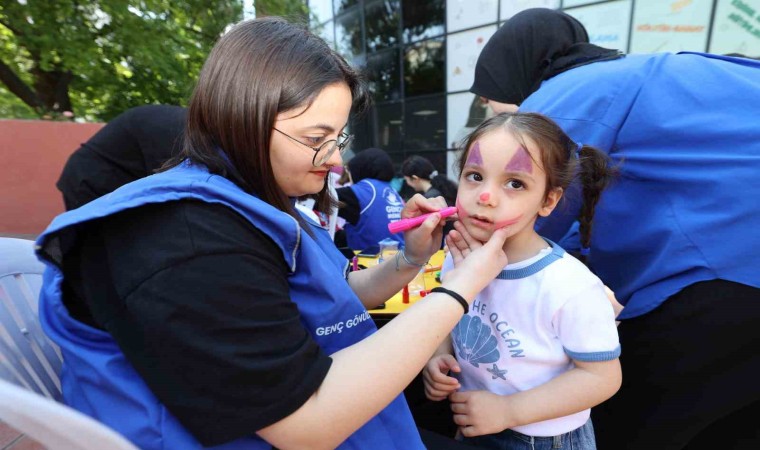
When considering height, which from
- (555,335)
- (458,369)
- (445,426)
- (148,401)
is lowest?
(445,426)

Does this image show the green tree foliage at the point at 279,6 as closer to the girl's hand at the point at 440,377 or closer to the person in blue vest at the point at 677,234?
the person in blue vest at the point at 677,234

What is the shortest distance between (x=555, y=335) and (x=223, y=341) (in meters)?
0.81

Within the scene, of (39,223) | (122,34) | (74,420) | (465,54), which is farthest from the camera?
(465,54)

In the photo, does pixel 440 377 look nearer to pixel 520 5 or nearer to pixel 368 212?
pixel 368 212

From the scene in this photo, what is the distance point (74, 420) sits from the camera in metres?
0.56

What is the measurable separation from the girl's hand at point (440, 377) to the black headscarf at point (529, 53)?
111cm

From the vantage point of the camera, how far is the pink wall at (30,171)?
4.91 metres

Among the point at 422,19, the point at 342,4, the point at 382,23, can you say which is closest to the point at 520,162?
the point at 422,19

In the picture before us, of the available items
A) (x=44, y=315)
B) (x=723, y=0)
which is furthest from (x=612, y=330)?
(x=723, y=0)

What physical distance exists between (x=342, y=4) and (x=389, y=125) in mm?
3683

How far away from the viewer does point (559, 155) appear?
1.12 metres

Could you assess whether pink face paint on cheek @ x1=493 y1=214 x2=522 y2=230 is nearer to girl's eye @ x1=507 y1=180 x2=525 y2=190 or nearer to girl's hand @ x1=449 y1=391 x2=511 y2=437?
girl's eye @ x1=507 y1=180 x2=525 y2=190

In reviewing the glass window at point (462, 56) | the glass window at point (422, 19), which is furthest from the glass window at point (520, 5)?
the glass window at point (422, 19)

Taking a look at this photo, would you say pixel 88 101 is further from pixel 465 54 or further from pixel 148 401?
pixel 148 401
